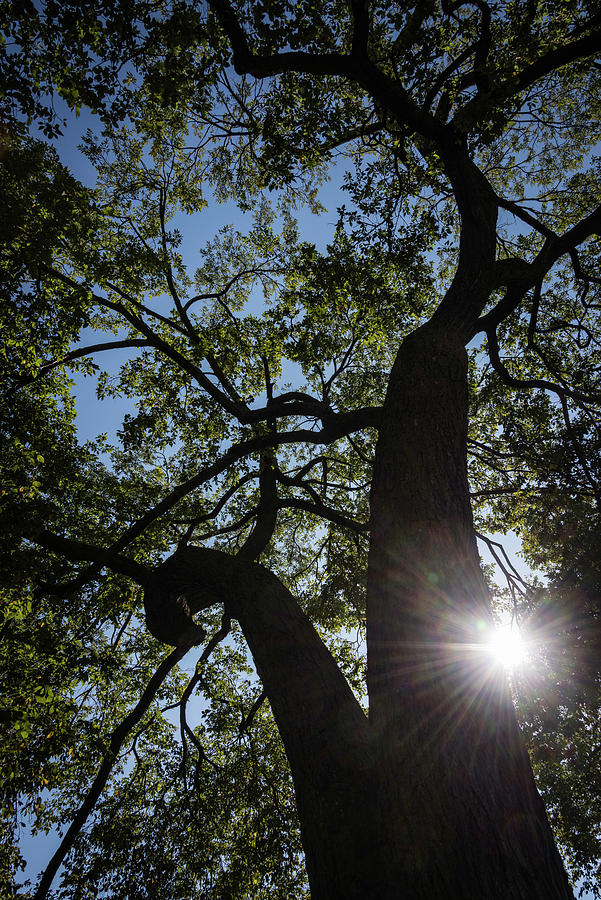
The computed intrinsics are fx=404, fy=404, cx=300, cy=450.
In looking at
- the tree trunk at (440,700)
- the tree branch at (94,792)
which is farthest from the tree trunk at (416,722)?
the tree branch at (94,792)

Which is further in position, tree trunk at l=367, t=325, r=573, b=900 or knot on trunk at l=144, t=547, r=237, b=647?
knot on trunk at l=144, t=547, r=237, b=647

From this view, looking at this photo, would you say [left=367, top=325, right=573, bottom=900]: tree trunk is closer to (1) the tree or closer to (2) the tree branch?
(1) the tree

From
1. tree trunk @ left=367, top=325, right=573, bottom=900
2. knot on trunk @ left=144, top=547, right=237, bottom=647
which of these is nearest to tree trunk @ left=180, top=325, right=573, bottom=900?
tree trunk @ left=367, top=325, right=573, bottom=900

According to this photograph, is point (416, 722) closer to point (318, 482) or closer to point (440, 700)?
point (440, 700)

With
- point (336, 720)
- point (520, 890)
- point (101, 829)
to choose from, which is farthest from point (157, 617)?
point (101, 829)

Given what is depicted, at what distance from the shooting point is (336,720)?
2.62 m

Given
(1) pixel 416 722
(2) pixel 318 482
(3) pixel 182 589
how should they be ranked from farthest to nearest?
(2) pixel 318 482 → (3) pixel 182 589 → (1) pixel 416 722

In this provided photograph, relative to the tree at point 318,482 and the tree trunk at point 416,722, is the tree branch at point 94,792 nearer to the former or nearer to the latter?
the tree at point 318,482

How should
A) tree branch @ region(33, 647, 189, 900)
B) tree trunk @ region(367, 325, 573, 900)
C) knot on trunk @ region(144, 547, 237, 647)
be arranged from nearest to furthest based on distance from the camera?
tree trunk @ region(367, 325, 573, 900)
knot on trunk @ region(144, 547, 237, 647)
tree branch @ region(33, 647, 189, 900)

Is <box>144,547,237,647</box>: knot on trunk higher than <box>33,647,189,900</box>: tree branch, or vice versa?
<box>144,547,237,647</box>: knot on trunk

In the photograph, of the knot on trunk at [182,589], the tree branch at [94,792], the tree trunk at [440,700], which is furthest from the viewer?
the tree branch at [94,792]

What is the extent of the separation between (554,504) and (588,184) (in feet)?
24.2

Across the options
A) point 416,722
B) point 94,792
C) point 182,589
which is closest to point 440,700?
point 416,722

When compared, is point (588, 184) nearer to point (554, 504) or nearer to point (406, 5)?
point (406, 5)
